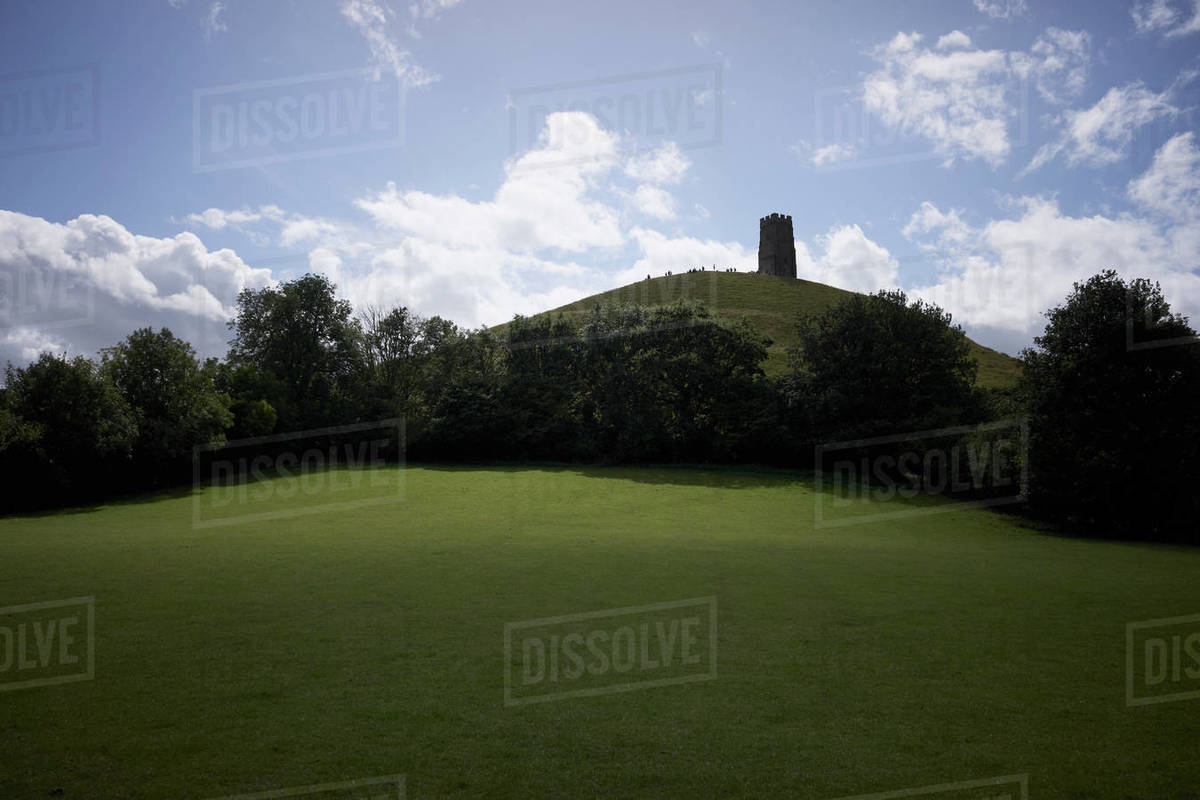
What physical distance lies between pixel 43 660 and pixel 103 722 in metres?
3.84

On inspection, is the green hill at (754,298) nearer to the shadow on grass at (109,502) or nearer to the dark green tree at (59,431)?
the shadow on grass at (109,502)

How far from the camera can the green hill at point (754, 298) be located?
91.4 metres

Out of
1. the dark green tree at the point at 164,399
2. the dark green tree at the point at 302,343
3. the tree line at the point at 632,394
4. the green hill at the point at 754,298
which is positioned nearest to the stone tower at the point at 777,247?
the green hill at the point at 754,298

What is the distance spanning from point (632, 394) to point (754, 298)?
6492cm

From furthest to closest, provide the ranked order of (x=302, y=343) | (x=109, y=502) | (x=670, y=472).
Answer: (x=302, y=343) → (x=670, y=472) → (x=109, y=502)

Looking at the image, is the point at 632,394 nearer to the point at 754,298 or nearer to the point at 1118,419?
the point at 1118,419

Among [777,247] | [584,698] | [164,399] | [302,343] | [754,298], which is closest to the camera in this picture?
[584,698]

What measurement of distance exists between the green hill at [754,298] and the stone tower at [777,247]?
10881 millimetres

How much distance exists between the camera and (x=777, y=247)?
140m

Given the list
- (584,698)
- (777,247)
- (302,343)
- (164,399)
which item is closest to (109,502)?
(164,399)

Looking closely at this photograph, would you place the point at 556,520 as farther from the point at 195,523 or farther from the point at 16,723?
the point at 16,723

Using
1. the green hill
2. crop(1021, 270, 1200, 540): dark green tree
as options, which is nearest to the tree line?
crop(1021, 270, 1200, 540): dark green tree

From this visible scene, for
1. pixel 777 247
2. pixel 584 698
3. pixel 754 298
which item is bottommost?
pixel 584 698

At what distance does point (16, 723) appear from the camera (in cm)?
871
